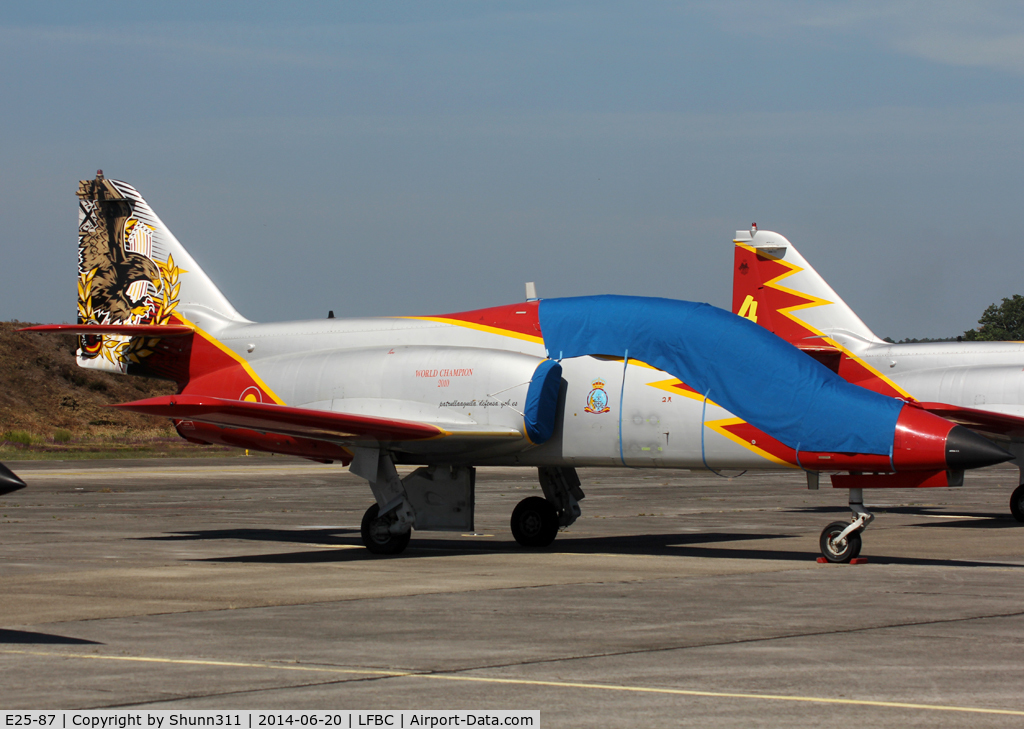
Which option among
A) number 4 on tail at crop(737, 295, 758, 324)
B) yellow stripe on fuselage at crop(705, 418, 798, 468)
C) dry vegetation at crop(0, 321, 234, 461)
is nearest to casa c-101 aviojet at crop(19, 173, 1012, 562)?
yellow stripe on fuselage at crop(705, 418, 798, 468)

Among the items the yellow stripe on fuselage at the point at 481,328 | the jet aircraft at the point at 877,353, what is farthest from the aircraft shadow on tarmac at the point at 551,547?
the jet aircraft at the point at 877,353

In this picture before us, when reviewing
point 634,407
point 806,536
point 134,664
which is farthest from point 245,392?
point 134,664

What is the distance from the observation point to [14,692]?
779 cm

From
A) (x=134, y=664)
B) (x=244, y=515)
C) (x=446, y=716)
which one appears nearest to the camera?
(x=446, y=716)

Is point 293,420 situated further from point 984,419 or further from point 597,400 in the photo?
point 984,419

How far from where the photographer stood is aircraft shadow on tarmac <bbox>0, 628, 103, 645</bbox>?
32.1ft

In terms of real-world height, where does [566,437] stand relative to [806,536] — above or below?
above

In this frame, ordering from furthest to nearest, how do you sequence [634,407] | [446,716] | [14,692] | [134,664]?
[634,407] < [134,664] < [14,692] < [446,716]

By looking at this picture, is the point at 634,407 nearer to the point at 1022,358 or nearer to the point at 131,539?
the point at 131,539

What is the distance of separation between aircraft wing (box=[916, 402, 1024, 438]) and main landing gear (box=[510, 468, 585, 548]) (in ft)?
27.7

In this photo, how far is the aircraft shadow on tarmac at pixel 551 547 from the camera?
54.8 ft

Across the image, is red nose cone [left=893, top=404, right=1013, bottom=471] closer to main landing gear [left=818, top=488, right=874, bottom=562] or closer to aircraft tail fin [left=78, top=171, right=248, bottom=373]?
main landing gear [left=818, top=488, right=874, bottom=562]

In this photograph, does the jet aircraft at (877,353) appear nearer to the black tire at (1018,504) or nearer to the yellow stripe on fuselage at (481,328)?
the black tire at (1018,504)

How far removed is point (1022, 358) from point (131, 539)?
1827cm
